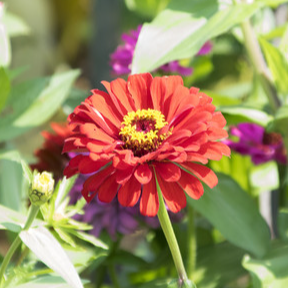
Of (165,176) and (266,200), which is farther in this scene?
(266,200)

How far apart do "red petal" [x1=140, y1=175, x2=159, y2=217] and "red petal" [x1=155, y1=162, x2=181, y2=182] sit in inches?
0.4

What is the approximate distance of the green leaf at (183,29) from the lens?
1.63 feet

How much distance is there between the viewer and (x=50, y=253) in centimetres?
37

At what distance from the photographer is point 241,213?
1.76 ft

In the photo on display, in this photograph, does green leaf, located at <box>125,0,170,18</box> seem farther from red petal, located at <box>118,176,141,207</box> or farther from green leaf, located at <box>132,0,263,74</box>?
red petal, located at <box>118,176,141,207</box>

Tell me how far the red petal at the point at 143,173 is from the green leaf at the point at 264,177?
30 cm

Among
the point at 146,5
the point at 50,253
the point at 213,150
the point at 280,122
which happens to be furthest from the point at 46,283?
the point at 146,5

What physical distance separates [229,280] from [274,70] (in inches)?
7.8

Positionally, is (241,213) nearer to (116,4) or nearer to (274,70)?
(274,70)

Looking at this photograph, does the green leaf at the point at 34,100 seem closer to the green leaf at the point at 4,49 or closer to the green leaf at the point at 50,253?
the green leaf at the point at 4,49

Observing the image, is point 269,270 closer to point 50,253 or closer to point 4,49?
point 50,253

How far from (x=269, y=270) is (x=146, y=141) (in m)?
0.16

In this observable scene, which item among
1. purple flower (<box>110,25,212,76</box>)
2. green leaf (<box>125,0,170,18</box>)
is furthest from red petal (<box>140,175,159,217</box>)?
green leaf (<box>125,0,170,18</box>)

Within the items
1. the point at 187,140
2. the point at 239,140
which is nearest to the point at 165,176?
the point at 187,140
